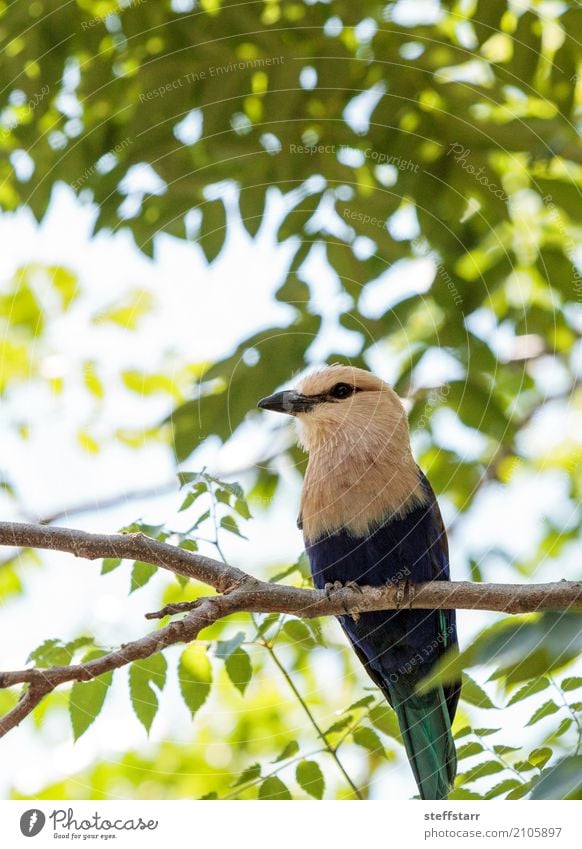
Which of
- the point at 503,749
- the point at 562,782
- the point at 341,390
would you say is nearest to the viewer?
the point at 562,782

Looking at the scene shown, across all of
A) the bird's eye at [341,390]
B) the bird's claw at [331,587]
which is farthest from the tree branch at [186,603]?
the bird's eye at [341,390]

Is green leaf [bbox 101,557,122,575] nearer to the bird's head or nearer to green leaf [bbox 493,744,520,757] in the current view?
the bird's head

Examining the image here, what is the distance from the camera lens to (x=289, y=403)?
2977mm

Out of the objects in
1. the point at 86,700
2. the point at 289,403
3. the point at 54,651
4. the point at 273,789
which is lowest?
the point at 273,789

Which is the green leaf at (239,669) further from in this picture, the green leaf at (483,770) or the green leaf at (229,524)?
the green leaf at (483,770)

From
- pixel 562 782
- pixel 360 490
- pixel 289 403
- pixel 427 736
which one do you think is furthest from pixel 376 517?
pixel 562 782

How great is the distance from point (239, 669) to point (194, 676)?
12 centimetres

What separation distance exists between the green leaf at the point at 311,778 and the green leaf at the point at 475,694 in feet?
1.44

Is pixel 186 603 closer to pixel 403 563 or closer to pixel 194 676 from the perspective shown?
pixel 194 676

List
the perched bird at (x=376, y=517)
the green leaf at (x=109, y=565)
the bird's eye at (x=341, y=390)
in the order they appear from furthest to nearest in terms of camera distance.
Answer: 1. the bird's eye at (x=341, y=390)
2. the perched bird at (x=376, y=517)
3. the green leaf at (x=109, y=565)

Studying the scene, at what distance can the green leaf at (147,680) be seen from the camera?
2.34 meters

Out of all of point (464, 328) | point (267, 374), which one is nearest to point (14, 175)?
point (267, 374)

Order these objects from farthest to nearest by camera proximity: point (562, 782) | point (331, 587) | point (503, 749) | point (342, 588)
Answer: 1. point (331, 587)
2. point (342, 588)
3. point (503, 749)
4. point (562, 782)

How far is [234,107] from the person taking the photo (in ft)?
10.4
